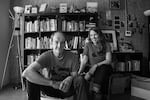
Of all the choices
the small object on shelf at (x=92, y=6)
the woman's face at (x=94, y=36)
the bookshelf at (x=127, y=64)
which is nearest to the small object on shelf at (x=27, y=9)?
the small object on shelf at (x=92, y=6)

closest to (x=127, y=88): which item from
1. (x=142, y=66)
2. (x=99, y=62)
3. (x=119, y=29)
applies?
(x=99, y=62)

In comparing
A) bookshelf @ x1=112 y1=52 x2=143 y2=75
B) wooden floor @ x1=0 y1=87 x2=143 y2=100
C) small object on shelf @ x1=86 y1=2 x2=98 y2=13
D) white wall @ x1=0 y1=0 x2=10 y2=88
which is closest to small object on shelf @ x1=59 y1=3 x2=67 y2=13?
small object on shelf @ x1=86 y1=2 x2=98 y2=13

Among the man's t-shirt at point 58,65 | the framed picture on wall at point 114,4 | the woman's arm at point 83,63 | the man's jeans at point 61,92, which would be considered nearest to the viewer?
the man's jeans at point 61,92

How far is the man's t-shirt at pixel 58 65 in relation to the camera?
2.28 m

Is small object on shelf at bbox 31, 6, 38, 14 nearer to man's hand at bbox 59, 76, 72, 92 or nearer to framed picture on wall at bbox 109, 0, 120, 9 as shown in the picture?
framed picture on wall at bbox 109, 0, 120, 9

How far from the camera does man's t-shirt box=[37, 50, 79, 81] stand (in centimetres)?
228

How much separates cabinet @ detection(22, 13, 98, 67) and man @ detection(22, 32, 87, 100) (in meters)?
Answer: 1.85

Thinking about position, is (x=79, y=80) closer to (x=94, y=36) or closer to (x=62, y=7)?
(x=94, y=36)

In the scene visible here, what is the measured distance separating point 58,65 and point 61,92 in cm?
32

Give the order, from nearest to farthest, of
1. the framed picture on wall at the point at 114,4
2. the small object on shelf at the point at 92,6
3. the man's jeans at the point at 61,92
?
the man's jeans at the point at 61,92, the small object on shelf at the point at 92,6, the framed picture on wall at the point at 114,4

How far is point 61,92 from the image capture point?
2191mm

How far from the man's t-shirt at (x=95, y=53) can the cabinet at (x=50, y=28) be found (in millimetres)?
1032

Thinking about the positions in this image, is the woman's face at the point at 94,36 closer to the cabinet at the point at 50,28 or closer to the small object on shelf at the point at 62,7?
the cabinet at the point at 50,28

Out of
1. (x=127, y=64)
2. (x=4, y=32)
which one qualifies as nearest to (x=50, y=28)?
(x=4, y=32)
